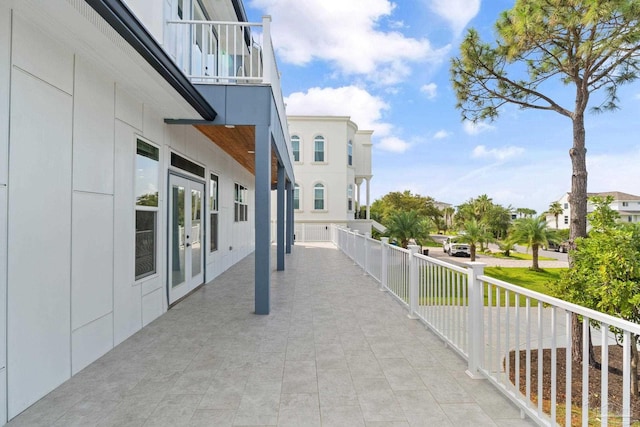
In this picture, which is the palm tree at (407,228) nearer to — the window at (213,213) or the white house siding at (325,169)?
the white house siding at (325,169)

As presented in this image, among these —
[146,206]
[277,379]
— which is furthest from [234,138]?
[277,379]

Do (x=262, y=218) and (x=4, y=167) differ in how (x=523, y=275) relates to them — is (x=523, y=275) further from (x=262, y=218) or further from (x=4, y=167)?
(x=4, y=167)

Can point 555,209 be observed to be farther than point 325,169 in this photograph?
Yes

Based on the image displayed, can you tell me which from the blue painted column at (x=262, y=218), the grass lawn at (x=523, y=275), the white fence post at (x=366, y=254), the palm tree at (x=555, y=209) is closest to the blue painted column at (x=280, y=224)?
the white fence post at (x=366, y=254)

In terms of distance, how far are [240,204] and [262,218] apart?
17.7 ft

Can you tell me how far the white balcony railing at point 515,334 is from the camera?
172 centimetres

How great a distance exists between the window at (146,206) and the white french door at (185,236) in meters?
0.43

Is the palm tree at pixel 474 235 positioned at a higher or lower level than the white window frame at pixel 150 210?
lower

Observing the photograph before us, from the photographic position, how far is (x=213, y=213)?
7.02m

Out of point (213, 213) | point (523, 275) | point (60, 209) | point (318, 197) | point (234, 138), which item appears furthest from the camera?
point (318, 197)

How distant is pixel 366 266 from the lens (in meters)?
7.76

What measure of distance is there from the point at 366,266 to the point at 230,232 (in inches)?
142

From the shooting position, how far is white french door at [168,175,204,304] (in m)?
4.93

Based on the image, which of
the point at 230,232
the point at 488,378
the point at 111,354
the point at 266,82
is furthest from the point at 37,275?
the point at 230,232
